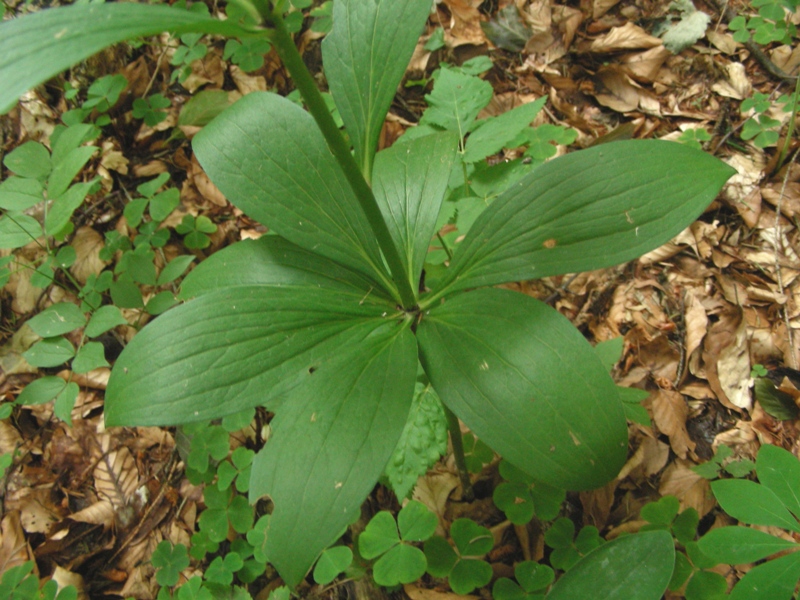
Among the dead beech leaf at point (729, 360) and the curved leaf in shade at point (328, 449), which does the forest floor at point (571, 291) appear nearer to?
the dead beech leaf at point (729, 360)

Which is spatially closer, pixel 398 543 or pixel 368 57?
pixel 368 57

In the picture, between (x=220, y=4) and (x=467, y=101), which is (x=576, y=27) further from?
(x=220, y=4)

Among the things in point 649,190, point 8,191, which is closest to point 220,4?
point 8,191

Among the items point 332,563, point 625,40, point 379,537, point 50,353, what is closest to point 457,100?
point 625,40

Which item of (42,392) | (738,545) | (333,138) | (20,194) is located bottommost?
(738,545)

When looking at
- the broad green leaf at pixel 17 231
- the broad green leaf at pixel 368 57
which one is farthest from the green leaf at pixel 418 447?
the broad green leaf at pixel 17 231

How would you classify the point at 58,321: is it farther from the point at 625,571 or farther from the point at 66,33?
the point at 625,571

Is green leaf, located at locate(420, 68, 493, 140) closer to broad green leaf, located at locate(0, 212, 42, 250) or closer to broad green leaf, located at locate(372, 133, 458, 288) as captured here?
broad green leaf, located at locate(372, 133, 458, 288)
